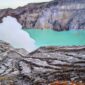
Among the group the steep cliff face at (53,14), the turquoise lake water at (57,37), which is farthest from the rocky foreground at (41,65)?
the steep cliff face at (53,14)

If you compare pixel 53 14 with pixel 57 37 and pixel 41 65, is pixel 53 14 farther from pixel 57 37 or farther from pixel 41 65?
pixel 41 65

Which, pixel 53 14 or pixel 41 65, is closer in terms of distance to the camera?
pixel 41 65

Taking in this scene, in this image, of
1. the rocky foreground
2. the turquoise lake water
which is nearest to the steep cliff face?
the turquoise lake water

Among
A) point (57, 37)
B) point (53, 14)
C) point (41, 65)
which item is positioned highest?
point (53, 14)

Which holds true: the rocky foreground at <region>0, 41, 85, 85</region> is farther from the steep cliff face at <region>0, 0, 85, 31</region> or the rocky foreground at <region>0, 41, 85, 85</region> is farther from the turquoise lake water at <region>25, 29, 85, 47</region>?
the steep cliff face at <region>0, 0, 85, 31</region>

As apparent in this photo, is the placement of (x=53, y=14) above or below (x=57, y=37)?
above

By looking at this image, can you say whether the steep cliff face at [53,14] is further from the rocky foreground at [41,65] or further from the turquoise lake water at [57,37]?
the rocky foreground at [41,65]

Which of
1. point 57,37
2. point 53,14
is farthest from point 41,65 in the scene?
point 53,14
